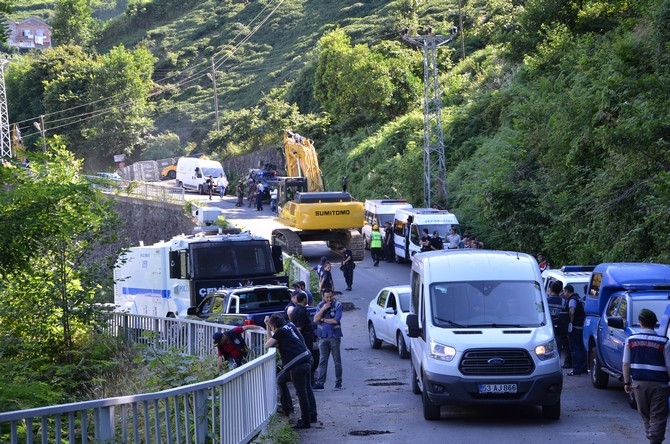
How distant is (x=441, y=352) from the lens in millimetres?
13141

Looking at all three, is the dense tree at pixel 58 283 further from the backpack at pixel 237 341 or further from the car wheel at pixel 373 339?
the backpack at pixel 237 341

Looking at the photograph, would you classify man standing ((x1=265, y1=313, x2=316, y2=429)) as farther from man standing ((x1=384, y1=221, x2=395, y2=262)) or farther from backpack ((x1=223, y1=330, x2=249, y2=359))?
man standing ((x1=384, y1=221, x2=395, y2=262))

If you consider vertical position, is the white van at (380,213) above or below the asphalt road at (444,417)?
above

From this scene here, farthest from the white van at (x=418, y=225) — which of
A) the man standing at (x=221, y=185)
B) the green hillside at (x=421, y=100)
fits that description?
the man standing at (x=221, y=185)

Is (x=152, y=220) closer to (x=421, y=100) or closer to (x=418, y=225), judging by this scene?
(x=421, y=100)

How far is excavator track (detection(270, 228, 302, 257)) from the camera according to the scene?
35.9m

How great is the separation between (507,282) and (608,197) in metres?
11.7

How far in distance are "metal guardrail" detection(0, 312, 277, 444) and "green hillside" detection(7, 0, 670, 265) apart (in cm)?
1091

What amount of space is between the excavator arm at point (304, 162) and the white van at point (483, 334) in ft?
101

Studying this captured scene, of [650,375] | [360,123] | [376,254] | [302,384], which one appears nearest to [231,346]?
[302,384]

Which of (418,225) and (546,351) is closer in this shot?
(546,351)

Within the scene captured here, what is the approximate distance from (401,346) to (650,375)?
9226 millimetres

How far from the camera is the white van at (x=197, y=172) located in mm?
66875

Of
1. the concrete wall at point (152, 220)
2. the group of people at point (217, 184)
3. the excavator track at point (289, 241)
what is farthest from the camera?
the group of people at point (217, 184)
